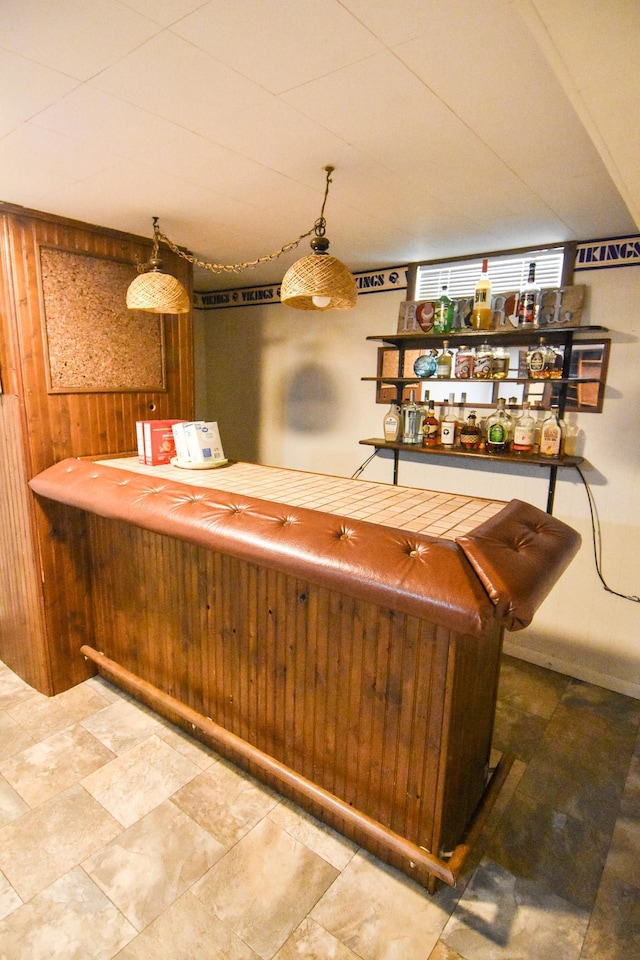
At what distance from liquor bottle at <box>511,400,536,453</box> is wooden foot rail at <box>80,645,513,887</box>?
5.31 feet

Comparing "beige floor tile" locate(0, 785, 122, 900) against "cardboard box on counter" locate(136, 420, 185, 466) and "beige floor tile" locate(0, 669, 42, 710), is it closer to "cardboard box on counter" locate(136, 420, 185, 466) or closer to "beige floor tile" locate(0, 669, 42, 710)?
"beige floor tile" locate(0, 669, 42, 710)

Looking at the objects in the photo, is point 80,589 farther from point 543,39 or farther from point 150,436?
point 543,39

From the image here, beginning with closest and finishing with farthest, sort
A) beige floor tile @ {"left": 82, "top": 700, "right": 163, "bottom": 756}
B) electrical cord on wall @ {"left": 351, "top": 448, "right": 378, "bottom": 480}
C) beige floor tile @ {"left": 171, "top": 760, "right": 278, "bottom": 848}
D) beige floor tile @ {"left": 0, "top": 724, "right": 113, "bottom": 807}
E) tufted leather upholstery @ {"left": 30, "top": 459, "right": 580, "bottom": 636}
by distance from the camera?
tufted leather upholstery @ {"left": 30, "top": 459, "right": 580, "bottom": 636} → beige floor tile @ {"left": 171, "top": 760, "right": 278, "bottom": 848} → beige floor tile @ {"left": 0, "top": 724, "right": 113, "bottom": 807} → beige floor tile @ {"left": 82, "top": 700, "right": 163, "bottom": 756} → electrical cord on wall @ {"left": 351, "top": 448, "right": 378, "bottom": 480}

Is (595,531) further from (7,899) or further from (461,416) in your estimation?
(7,899)

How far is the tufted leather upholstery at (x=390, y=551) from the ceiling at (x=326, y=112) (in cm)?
109

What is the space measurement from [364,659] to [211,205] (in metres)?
2.07

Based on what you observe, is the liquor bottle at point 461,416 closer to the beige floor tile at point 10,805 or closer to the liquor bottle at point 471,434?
the liquor bottle at point 471,434

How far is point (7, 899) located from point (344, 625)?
1383mm

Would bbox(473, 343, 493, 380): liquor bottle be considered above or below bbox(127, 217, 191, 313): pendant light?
below

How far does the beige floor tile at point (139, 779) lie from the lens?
1.97m

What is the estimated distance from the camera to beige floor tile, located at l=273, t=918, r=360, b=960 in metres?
1.45

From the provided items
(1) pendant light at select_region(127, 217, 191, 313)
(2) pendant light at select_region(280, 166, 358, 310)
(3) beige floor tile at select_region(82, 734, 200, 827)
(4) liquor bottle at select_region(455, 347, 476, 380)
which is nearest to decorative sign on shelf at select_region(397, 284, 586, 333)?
(4) liquor bottle at select_region(455, 347, 476, 380)

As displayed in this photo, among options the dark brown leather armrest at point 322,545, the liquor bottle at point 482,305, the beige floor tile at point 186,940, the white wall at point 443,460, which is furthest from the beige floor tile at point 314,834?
the liquor bottle at point 482,305

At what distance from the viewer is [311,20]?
1.12m
